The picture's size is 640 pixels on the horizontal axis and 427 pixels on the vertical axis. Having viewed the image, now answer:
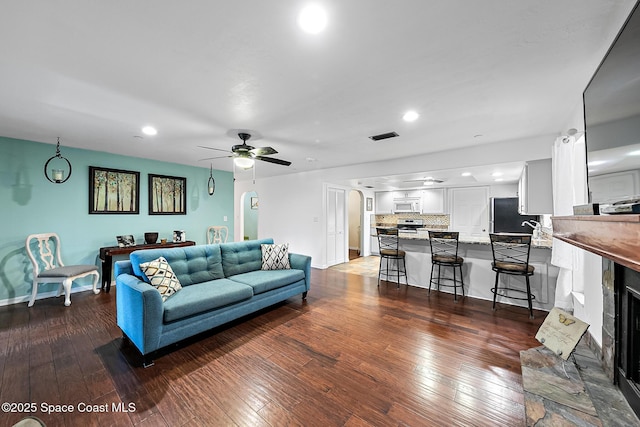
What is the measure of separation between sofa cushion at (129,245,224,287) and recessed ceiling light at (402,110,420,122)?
305 cm

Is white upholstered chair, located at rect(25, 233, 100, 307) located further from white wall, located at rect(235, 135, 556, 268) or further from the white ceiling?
white wall, located at rect(235, 135, 556, 268)

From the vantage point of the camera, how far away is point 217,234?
A: 19.7 ft

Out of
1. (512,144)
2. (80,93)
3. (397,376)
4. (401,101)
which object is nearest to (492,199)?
(512,144)

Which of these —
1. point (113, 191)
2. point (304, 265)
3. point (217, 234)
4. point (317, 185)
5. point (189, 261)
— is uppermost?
point (317, 185)

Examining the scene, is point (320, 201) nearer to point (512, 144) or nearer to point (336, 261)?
point (336, 261)

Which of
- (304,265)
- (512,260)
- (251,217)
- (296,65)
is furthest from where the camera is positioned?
(251,217)

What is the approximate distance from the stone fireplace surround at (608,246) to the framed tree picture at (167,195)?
6.17 m

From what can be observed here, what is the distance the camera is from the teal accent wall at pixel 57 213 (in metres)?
3.67

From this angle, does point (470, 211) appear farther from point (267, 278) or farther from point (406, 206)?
point (267, 278)

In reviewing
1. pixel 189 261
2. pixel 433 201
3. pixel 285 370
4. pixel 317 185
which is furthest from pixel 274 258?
pixel 433 201

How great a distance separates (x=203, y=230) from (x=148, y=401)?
4.57 metres

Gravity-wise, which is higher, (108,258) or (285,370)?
(108,258)

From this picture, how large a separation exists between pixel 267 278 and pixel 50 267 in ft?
11.7

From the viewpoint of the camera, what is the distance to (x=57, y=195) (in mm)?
4059
